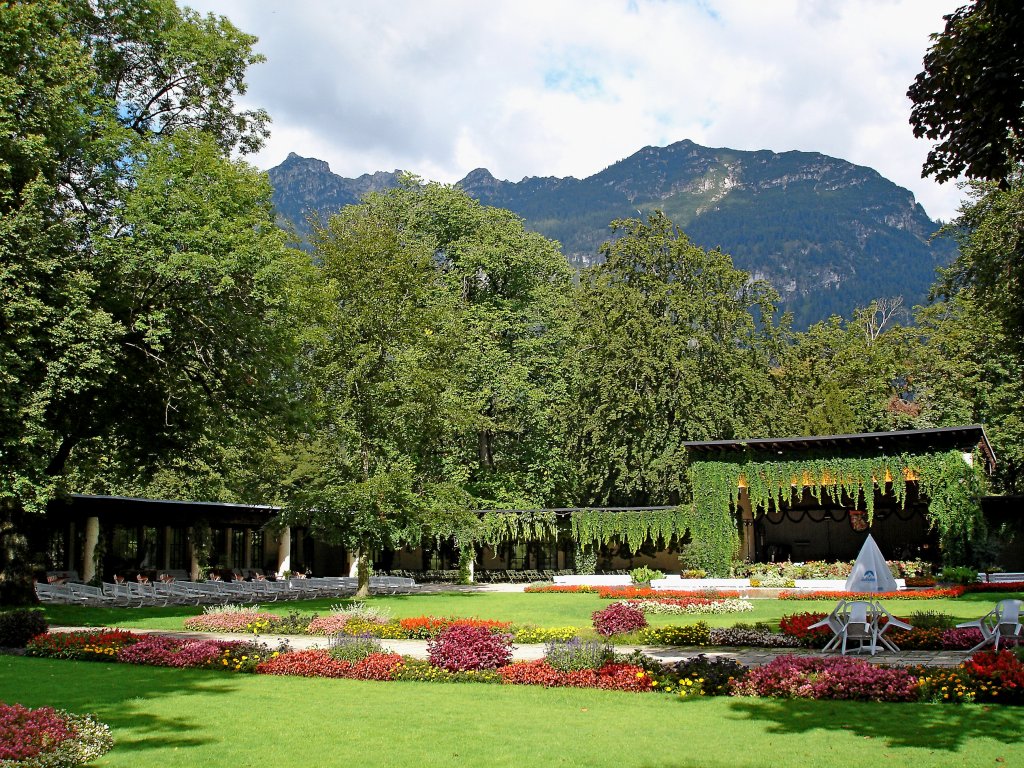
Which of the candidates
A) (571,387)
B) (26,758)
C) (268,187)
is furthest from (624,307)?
(26,758)

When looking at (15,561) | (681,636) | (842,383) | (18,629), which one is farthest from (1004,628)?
(842,383)

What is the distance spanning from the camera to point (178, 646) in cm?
1402

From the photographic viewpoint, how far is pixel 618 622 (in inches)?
643

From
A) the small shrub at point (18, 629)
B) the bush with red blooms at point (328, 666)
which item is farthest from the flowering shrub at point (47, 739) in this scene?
the small shrub at point (18, 629)

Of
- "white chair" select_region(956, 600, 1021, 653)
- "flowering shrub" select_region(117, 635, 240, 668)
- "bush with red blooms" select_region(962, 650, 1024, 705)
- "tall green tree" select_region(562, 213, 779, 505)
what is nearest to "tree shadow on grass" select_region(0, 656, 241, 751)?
"flowering shrub" select_region(117, 635, 240, 668)

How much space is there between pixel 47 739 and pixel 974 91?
10905 mm

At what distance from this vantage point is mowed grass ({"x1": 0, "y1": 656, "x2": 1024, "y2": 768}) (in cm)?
755

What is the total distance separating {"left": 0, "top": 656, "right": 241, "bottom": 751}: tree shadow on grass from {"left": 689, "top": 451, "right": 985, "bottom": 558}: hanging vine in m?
25.4

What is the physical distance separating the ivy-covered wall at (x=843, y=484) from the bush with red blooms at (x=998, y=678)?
22878 millimetres

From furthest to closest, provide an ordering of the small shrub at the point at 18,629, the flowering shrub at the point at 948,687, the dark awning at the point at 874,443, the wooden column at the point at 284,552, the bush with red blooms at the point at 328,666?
the wooden column at the point at 284,552 → the dark awning at the point at 874,443 → the small shrub at the point at 18,629 → the bush with red blooms at the point at 328,666 → the flowering shrub at the point at 948,687

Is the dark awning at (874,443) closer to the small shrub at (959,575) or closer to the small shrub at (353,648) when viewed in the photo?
the small shrub at (959,575)

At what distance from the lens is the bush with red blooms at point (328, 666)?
12.5 m

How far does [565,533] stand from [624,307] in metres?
11.6

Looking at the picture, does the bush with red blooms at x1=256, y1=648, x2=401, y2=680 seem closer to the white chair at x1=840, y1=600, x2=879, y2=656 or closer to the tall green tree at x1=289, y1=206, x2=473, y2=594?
the white chair at x1=840, y1=600, x2=879, y2=656
